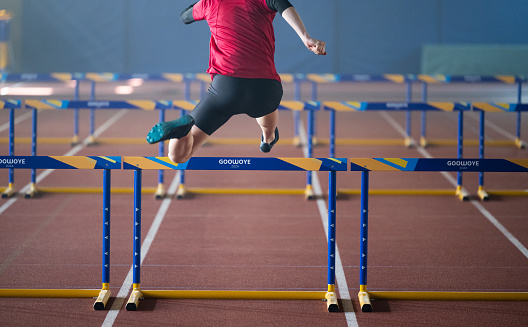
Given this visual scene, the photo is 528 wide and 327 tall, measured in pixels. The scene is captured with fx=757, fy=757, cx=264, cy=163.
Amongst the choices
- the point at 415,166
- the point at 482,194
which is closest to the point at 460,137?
the point at 482,194

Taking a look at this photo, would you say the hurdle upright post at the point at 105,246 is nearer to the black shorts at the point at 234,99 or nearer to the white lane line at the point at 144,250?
the white lane line at the point at 144,250

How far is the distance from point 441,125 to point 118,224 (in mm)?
9538

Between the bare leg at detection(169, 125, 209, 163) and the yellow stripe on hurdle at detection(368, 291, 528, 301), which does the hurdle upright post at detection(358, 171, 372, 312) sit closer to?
the yellow stripe on hurdle at detection(368, 291, 528, 301)

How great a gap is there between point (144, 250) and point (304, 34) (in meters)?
3.63

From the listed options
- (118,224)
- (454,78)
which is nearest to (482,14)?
(454,78)

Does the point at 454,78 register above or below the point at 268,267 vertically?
above

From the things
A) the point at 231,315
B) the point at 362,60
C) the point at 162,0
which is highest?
the point at 162,0

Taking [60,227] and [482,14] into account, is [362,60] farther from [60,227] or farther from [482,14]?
[60,227]

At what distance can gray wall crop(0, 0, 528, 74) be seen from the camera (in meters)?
25.1

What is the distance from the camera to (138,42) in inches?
999

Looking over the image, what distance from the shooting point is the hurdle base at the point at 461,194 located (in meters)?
9.68

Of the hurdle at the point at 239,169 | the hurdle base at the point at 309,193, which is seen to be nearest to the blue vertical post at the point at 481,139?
the hurdle base at the point at 309,193

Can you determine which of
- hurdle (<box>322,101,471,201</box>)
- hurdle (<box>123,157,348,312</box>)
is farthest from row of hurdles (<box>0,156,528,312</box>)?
hurdle (<box>322,101,471,201</box>)

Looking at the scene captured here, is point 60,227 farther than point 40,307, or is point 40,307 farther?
point 60,227
